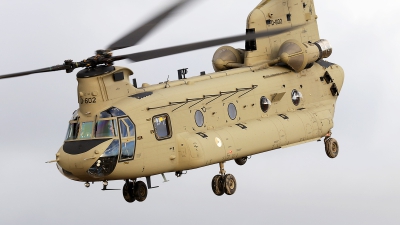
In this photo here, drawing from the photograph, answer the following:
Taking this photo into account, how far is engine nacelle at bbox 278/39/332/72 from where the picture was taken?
1941 inches

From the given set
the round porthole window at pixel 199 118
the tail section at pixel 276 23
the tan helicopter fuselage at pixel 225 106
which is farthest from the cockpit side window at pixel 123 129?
the tail section at pixel 276 23

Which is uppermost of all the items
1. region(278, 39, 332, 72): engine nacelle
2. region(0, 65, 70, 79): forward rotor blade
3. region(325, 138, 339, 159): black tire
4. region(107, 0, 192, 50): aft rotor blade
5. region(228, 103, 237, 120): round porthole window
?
region(107, 0, 192, 50): aft rotor blade

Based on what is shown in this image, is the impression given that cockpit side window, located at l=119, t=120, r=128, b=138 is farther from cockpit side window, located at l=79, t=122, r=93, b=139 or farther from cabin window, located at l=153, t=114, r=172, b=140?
cabin window, located at l=153, t=114, r=172, b=140

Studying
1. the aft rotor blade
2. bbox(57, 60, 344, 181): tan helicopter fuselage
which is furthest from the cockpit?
the aft rotor blade

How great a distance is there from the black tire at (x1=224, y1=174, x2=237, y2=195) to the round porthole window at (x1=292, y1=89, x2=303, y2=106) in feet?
17.1

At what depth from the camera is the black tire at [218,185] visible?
45500mm

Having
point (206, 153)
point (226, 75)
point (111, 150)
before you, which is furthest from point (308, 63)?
point (111, 150)

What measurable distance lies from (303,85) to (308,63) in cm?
91

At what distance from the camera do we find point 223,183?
4541 cm

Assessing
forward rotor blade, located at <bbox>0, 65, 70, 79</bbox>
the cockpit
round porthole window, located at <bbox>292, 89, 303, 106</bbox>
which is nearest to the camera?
forward rotor blade, located at <bbox>0, 65, 70, 79</bbox>

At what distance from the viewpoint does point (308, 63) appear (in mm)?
49812

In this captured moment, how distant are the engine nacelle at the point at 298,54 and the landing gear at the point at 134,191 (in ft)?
28.3

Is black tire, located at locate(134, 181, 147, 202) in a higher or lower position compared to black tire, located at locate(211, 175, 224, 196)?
higher

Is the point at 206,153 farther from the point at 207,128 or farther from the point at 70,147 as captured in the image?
the point at 70,147
